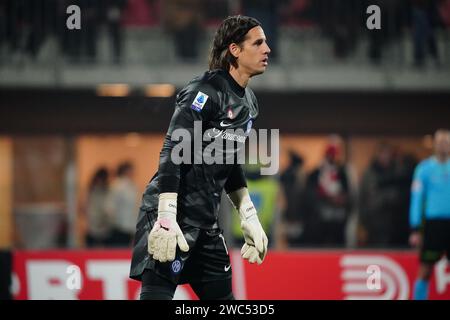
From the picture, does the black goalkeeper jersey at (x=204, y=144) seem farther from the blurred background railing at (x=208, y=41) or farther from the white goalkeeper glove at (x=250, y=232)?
the blurred background railing at (x=208, y=41)

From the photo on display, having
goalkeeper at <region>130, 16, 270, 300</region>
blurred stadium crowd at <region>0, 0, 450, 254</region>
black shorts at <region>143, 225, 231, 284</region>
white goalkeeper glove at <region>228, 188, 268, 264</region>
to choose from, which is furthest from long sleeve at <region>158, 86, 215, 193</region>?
blurred stadium crowd at <region>0, 0, 450, 254</region>

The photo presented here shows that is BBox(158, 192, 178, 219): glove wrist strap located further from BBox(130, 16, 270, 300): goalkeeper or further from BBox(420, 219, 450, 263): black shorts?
BBox(420, 219, 450, 263): black shorts

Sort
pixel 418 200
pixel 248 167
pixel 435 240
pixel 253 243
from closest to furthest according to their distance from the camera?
pixel 253 243 → pixel 435 240 → pixel 418 200 → pixel 248 167

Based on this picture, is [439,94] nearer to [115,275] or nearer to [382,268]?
[382,268]

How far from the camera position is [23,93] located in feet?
53.3

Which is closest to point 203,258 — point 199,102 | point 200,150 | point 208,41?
point 200,150

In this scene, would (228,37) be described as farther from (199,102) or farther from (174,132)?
(174,132)

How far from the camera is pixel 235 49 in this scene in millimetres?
5484

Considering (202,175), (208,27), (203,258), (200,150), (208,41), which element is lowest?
(203,258)

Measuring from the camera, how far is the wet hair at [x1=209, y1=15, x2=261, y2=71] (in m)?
5.47

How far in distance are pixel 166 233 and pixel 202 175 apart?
524 mm

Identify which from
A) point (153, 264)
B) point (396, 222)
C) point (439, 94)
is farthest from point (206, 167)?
point (439, 94)

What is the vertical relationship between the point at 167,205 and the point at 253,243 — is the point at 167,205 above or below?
above

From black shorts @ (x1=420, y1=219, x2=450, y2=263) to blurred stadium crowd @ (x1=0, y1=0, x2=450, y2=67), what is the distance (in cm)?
570
